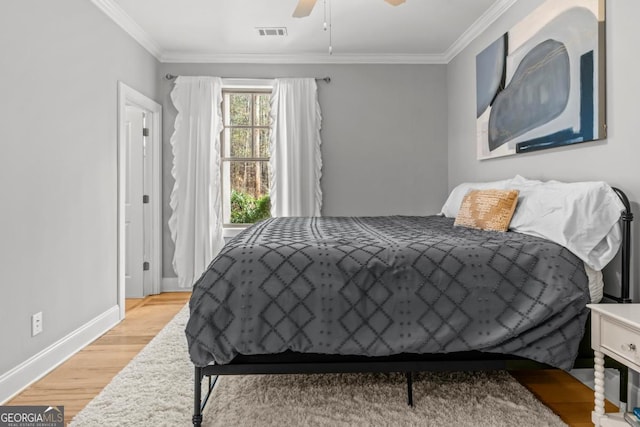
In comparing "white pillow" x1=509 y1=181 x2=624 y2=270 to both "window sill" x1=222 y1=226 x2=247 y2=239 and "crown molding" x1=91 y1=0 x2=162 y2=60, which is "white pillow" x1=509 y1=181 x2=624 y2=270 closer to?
"window sill" x1=222 y1=226 x2=247 y2=239

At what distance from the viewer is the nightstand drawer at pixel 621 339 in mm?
1548

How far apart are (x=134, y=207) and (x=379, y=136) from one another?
8.87ft

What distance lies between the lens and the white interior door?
4.43 metres

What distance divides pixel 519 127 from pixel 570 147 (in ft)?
1.99

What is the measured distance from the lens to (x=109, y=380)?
2443 mm

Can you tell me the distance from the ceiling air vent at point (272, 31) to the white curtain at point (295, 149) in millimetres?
608

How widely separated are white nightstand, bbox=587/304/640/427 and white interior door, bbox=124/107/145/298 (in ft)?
13.2

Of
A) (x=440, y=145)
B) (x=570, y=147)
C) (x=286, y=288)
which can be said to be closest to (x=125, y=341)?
(x=286, y=288)

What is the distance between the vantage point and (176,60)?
4637 millimetres

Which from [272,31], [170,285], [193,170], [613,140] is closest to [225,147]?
[193,170]

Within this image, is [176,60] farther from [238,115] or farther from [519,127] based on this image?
[519,127]

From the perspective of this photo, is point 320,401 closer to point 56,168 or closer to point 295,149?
point 56,168

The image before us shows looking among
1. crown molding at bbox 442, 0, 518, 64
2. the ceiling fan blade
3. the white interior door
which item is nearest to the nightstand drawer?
the ceiling fan blade

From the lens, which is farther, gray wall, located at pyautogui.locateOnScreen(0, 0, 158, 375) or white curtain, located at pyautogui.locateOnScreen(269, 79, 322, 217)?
white curtain, located at pyautogui.locateOnScreen(269, 79, 322, 217)
